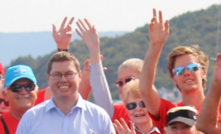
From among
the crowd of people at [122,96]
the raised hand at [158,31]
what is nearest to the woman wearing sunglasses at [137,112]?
the crowd of people at [122,96]

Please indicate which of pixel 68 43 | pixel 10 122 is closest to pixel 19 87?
pixel 10 122

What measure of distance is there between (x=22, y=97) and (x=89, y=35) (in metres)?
0.96

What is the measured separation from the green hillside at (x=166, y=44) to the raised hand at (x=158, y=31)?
7121 centimetres

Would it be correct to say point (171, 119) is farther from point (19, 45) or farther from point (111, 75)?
point (19, 45)

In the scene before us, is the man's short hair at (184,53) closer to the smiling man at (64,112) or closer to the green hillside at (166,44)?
the smiling man at (64,112)

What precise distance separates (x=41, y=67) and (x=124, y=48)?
50.2 feet

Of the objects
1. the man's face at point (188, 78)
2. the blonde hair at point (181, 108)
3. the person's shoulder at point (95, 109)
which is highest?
the man's face at point (188, 78)

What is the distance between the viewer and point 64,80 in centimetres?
721

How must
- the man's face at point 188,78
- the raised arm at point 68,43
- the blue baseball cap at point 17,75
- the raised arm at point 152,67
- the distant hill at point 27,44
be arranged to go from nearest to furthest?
the raised arm at point 152,67 < the man's face at point 188,78 < the blue baseball cap at point 17,75 < the raised arm at point 68,43 < the distant hill at point 27,44

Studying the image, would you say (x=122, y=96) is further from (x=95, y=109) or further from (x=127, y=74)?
(x=95, y=109)

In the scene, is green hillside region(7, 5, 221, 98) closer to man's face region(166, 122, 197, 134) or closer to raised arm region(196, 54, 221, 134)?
man's face region(166, 122, 197, 134)

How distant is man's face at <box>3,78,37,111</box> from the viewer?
812 cm

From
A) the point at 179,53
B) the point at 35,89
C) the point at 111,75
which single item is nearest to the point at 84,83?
the point at 35,89

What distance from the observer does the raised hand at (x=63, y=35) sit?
8.77 meters
